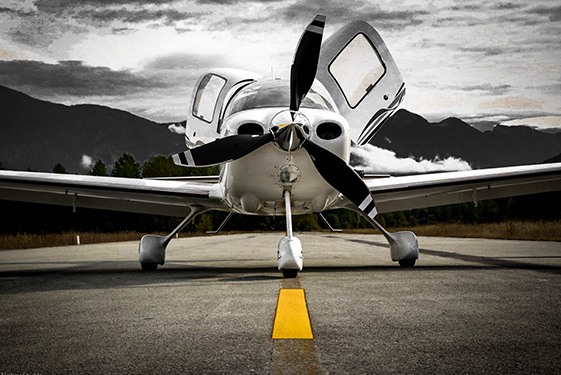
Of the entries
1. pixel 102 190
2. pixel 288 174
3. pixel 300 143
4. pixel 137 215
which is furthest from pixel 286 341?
pixel 137 215

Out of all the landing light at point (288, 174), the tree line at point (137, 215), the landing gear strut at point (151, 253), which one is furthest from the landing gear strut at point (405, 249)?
the tree line at point (137, 215)

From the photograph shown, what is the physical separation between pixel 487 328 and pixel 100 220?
258ft

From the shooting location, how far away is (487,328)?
10.1ft

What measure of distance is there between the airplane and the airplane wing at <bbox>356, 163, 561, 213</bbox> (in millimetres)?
19

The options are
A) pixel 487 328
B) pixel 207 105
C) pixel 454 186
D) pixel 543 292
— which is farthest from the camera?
pixel 207 105

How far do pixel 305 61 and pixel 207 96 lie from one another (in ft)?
12.1

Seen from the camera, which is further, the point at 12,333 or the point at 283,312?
the point at 283,312

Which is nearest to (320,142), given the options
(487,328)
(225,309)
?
(225,309)

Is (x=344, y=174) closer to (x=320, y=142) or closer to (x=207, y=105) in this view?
(x=320, y=142)

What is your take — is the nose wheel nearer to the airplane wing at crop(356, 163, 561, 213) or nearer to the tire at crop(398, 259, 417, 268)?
the tire at crop(398, 259, 417, 268)

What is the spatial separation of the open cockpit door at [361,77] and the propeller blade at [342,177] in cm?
290

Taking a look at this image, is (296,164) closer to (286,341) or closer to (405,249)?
(405,249)

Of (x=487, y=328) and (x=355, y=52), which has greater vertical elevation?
(x=355, y=52)

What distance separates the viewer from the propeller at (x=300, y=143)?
607cm
